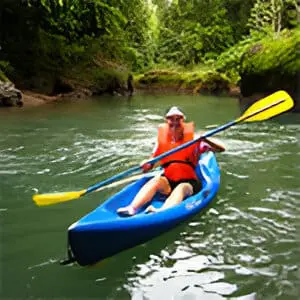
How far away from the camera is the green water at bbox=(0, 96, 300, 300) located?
2773mm

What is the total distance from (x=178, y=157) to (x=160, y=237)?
37.5 inches

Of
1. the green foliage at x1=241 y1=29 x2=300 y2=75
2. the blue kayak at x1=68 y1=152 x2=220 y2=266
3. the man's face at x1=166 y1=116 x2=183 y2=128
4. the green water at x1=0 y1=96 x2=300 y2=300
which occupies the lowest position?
the green water at x1=0 y1=96 x2=300 y2=300

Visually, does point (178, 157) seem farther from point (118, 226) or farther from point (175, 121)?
point (118, 226)

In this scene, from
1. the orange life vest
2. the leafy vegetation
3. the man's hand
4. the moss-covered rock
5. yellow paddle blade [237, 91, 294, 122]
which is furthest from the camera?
the leafy vegetation

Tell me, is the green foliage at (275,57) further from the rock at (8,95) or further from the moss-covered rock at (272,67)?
the rock at (8,95)

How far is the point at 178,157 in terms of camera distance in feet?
13.8

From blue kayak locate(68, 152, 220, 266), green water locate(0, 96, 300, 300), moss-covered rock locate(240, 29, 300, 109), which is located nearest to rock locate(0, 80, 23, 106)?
green water locate(0, 96, 300, 300)

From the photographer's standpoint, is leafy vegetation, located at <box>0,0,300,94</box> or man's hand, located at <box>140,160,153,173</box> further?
leafy vegetation, located at <box>0,0,300,94</box>

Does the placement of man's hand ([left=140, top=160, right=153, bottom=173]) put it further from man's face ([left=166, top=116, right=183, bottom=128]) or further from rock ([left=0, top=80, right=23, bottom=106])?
rock ([left=0, top=80, right=23, bottom=106])

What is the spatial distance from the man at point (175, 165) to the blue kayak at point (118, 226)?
0.33ft

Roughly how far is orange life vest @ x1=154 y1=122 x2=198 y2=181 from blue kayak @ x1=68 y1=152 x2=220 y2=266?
0.23m

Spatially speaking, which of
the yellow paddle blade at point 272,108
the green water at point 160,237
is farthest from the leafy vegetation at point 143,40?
the yellow paddle blade at point 272,108

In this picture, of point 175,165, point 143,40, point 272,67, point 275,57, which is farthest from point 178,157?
point 143,40

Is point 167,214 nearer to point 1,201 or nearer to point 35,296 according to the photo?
point 35,296
